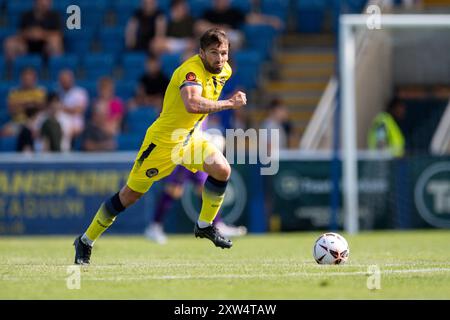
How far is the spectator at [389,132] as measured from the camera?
17.0 m

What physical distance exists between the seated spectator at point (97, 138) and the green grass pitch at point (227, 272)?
4327mm

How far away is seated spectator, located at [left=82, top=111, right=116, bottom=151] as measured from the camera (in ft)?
57.8

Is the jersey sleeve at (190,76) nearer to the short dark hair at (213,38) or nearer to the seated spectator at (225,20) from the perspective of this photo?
the short dark hair at (213,38)

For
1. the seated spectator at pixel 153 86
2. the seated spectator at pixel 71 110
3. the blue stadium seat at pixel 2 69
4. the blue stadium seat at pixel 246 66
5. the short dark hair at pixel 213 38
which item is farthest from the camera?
the blue stadium seat at pixel 2 69

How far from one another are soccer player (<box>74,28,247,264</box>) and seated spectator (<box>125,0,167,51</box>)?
9875 millimetres

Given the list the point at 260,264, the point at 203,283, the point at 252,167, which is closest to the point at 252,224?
the point at 252,167

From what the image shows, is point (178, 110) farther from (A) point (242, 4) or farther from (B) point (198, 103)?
(A) point (242, 4)

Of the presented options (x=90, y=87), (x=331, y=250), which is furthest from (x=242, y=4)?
(x=331, y=250)

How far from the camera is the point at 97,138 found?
17656 millimetres

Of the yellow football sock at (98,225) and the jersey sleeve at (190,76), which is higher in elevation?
the jersey sleeve at (190,76)

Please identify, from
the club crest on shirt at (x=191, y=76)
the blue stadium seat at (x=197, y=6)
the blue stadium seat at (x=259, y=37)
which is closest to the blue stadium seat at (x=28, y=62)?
the blue stadium seat at (x=197, y=6)

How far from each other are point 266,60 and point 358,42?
9.98ft

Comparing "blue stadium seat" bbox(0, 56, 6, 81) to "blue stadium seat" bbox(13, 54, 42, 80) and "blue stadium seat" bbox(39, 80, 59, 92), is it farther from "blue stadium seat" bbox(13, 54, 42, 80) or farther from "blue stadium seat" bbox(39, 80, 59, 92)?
"blue stadium seat" bbox(39, 80, 59, 92)

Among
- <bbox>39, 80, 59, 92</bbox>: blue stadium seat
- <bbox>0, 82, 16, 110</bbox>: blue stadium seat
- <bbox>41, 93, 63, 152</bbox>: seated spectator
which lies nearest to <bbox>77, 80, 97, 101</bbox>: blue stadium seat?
<bbox>39, 80, 59, 92</bbox>: blue stadium seat
